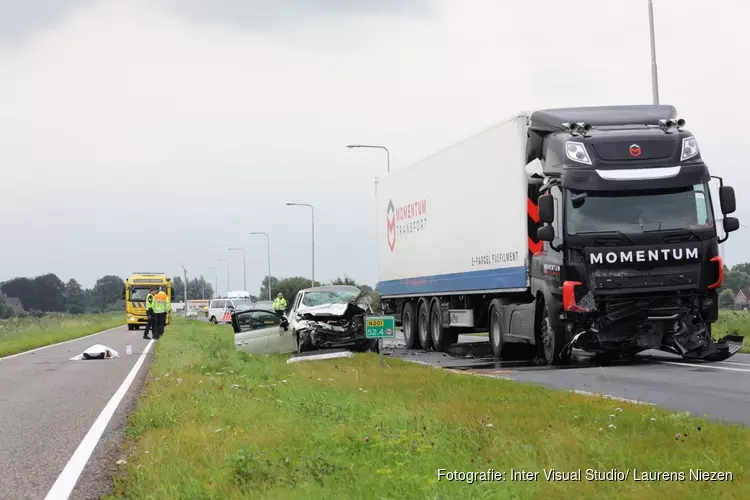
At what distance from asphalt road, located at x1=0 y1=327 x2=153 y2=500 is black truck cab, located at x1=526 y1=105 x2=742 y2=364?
6.74 meters

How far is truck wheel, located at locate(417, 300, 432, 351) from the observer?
25.4 metres

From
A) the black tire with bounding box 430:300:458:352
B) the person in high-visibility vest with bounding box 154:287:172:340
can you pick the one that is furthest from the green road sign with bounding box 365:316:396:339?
the person in high-visibility vest with bounding box 154:287:172:340

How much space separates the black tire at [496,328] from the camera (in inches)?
800

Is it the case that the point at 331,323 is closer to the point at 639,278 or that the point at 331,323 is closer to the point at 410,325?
the point at 410,325

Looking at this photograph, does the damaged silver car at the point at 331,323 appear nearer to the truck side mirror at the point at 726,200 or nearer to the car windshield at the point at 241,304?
the truck side mirror at the point at 726,200

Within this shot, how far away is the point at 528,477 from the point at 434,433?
2067 millimetres

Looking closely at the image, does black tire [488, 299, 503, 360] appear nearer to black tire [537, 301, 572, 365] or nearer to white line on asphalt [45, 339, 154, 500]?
black tire [537, 301, 572, 365]

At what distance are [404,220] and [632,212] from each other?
35.8 feet

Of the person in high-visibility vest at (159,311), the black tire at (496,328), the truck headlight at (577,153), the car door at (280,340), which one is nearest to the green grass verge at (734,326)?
the black tire at (496,328)

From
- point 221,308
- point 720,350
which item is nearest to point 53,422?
point 720,350

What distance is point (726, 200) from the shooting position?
16.8 metres

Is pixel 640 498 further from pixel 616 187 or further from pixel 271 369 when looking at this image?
pixel 271 369

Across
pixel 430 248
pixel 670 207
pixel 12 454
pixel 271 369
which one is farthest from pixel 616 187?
pixel 12 454

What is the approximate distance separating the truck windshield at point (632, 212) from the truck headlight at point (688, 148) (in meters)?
0.48
